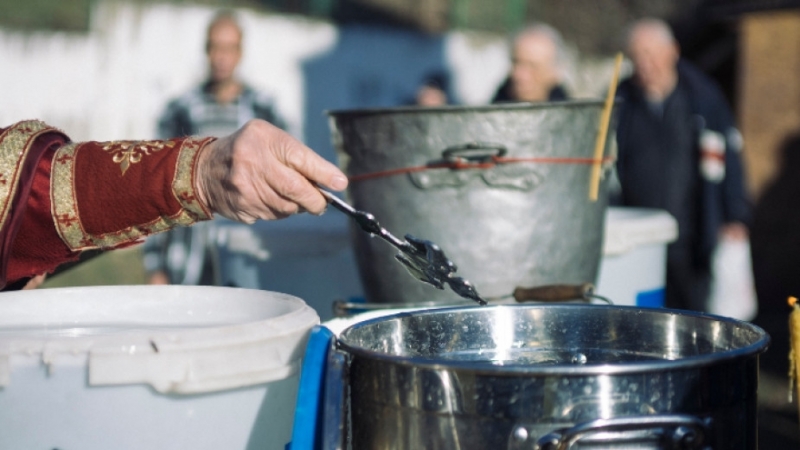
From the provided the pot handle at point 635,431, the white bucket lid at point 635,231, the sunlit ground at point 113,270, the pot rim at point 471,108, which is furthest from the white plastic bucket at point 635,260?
the sunlit ground at point 113,270

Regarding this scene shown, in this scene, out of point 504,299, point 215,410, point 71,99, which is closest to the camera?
point 215,410

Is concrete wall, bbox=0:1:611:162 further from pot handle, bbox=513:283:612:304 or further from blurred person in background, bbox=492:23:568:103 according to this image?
pot handle, bbox=513:283:612:304

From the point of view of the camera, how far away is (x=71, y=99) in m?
6.23

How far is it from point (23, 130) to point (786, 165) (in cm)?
670

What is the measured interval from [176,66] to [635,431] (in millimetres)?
6017

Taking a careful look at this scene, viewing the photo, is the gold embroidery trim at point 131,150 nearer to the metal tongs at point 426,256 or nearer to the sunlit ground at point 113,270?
the metal tongs at point 426,256

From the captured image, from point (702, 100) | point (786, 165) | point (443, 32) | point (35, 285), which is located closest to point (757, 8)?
point (786, 165)

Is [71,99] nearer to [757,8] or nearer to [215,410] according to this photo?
[757,8]

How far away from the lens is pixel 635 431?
3.30 ft

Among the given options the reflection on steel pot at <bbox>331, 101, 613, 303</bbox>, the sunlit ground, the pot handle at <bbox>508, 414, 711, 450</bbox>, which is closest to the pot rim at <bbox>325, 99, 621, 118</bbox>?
the reflection on steel pot at <bbox>331, 101, 613, 303</bbox>

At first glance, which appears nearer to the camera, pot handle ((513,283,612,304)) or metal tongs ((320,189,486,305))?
metal tongs ((320,189,486,305))

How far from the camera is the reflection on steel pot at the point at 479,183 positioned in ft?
6.44

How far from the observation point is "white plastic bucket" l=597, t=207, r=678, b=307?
2.55 metres

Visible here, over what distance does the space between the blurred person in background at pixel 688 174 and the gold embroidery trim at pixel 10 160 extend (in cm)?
346
